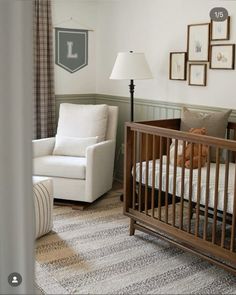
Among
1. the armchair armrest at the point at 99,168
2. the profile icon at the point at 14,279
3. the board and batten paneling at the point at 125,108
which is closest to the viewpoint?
the profile icon at the point at 14,279

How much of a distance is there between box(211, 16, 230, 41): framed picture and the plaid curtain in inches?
71.1

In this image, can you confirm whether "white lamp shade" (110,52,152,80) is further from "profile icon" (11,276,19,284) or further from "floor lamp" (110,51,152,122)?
"profile icon" (11,276,19,284)

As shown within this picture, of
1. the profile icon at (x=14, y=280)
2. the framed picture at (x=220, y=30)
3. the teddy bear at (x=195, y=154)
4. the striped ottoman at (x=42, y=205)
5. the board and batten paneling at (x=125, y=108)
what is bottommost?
the striped ottoman at (x=42, y=205)

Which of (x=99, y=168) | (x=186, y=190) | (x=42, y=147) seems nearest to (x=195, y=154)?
(x=186, y=190)

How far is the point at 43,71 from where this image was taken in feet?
15.2

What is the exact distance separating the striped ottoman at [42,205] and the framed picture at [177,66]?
158 centimetres

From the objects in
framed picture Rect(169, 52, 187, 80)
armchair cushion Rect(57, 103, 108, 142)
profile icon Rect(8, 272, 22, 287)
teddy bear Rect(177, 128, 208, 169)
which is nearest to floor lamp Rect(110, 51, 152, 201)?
framed picture Rect(169, 52, 187, 80)

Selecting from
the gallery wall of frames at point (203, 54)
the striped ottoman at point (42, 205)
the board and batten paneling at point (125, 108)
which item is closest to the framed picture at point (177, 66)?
the gallery wall of frames at point (203, 54)

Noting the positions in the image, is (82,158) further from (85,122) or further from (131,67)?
(131,67)

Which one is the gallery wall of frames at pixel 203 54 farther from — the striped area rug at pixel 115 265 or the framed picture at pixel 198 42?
the striped area rug at pixel 115 265

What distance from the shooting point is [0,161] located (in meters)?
1.52

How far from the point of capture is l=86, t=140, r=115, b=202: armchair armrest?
3.86 m

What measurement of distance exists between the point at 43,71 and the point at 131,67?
1155mm

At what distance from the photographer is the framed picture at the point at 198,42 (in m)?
3.72
